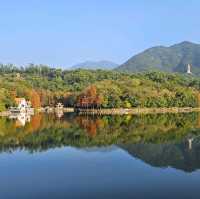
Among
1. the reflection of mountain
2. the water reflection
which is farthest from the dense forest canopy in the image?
the reflection of mountain

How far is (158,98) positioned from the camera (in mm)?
70500

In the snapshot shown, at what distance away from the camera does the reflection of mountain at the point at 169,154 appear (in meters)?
20.1

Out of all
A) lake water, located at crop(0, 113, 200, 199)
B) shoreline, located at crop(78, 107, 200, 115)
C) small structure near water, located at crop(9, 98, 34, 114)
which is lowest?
lake water, located at crop(0, 113, 200, 199)

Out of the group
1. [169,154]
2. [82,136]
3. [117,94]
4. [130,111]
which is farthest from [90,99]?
[169,154]

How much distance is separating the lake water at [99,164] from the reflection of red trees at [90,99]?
33718 mm

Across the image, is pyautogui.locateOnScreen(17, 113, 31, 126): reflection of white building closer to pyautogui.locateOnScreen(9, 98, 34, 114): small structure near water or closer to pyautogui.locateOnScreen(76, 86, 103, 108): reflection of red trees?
pyautogui.locateOnScreen(9, 98, 34, 114): small structure near water

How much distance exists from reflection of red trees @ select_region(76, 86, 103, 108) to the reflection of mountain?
41.0m

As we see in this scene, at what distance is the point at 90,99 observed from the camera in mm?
69938

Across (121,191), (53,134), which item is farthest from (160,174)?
(53,134)

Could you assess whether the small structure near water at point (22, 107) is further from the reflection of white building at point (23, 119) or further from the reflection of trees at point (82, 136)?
the reflection of trees at point (82, 136)

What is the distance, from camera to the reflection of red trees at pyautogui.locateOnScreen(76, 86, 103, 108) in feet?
226

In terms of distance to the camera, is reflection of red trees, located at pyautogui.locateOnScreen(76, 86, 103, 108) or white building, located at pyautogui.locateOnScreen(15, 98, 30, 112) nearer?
white building, located at pyautogui.locateOnScreen(15, 98, 30, 112)

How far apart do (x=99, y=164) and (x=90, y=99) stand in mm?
49471

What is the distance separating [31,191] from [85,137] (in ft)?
54.3
